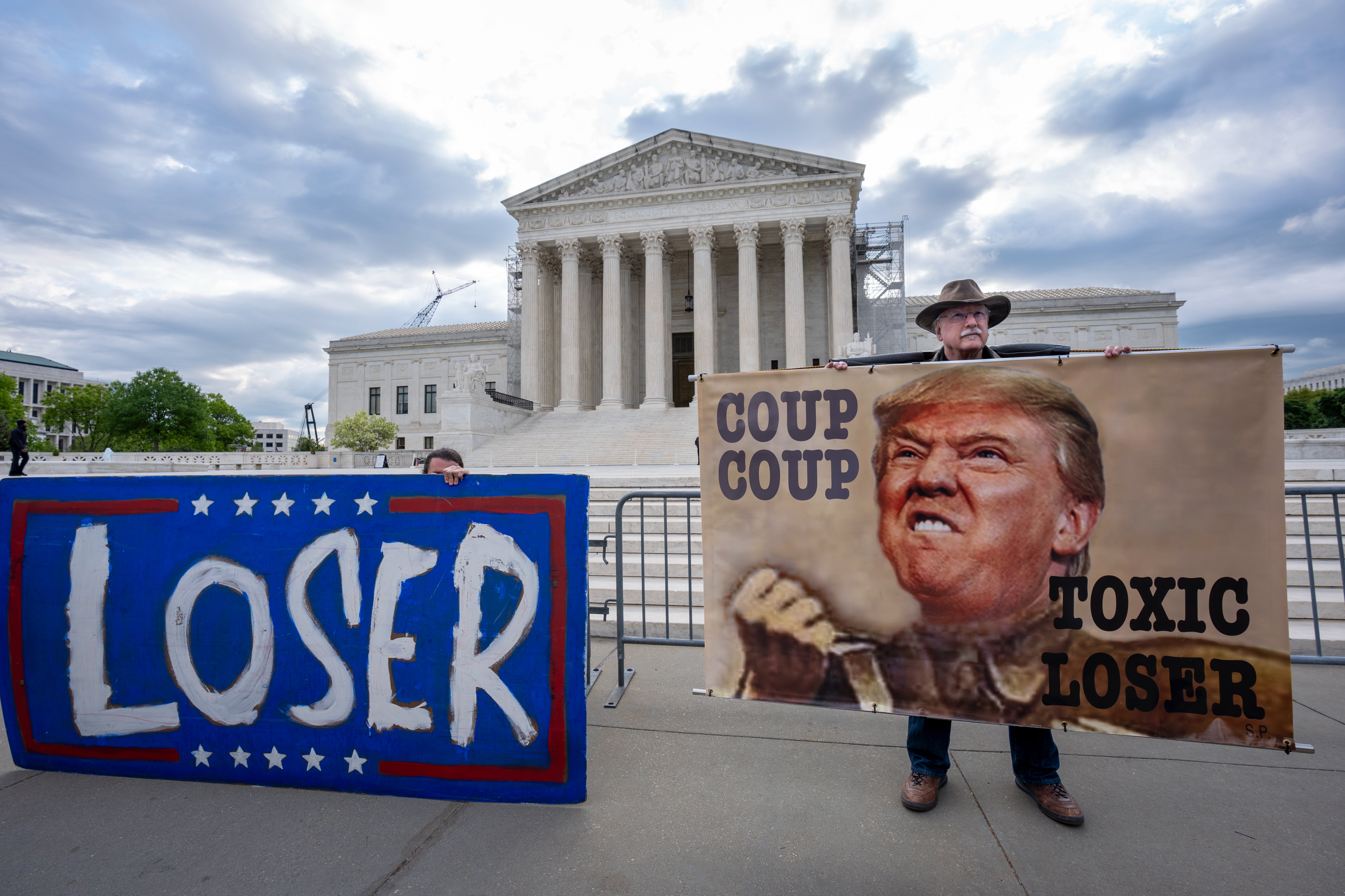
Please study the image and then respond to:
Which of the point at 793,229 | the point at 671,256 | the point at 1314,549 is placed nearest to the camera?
the point at 1314,549

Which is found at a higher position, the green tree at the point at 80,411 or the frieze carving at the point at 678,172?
the frieze carving at the point at 678,172

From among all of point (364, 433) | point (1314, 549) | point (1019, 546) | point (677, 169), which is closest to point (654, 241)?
point (677, 169)

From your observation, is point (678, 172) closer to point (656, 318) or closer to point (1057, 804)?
point (656, 318)

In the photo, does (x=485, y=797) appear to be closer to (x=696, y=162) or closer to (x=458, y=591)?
(x=458, y=591)

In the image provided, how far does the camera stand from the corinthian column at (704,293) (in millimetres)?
31422

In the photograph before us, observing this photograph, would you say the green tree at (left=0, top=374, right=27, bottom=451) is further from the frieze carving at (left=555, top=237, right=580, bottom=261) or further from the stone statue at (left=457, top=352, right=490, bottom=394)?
the frieze carving at (left=555, top=237, right=580, bottom=261)

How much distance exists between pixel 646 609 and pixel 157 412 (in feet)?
194

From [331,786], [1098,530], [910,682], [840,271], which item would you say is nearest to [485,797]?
[331,786]

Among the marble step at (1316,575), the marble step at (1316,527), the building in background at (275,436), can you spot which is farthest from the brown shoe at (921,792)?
the building in background at (275,436)

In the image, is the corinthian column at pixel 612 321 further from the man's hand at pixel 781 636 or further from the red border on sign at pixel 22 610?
the man's hand at pixel 781 636

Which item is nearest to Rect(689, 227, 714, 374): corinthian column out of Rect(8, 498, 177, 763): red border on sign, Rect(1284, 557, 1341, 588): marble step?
Rect(1284, 557, 1341, 588): marble step

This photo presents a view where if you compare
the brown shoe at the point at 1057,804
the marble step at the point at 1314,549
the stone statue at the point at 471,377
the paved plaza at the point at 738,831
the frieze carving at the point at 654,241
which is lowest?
the paved plaza at the point at 738,831

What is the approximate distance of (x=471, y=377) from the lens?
87.0 feet

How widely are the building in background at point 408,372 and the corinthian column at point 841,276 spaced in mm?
31480
